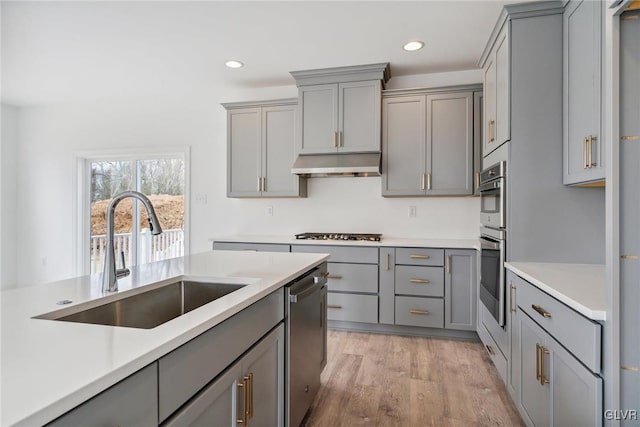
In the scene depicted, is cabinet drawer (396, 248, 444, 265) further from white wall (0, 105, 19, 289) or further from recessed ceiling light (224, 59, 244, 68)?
white wall (0, 105, 19, 289)

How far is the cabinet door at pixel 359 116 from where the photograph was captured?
134 inches

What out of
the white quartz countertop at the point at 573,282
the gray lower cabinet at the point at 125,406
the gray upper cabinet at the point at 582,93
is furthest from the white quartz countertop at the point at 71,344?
the gray upper cabinet at the point at 582,93

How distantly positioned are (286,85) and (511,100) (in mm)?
2598

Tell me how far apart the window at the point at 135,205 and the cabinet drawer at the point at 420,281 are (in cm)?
285

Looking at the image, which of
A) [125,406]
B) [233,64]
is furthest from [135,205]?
[125,406]

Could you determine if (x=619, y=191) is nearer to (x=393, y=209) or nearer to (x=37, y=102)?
(x=393, y=209)

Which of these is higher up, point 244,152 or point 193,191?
point 244,152

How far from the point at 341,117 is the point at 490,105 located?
1.37 metres

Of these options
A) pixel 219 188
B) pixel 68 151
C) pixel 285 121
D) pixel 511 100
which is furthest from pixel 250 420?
pixel 68 151

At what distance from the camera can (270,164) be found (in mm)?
3818

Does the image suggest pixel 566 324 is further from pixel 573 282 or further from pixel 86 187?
pixel 86 187

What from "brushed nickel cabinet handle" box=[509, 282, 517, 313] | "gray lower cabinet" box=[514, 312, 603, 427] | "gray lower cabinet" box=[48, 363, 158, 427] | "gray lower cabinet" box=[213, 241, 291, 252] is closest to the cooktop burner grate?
"gray lower cabinet" box=[213, 241, 291, 252]

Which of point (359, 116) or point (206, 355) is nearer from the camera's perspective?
point (206, 355)

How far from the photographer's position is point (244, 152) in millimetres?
3893
